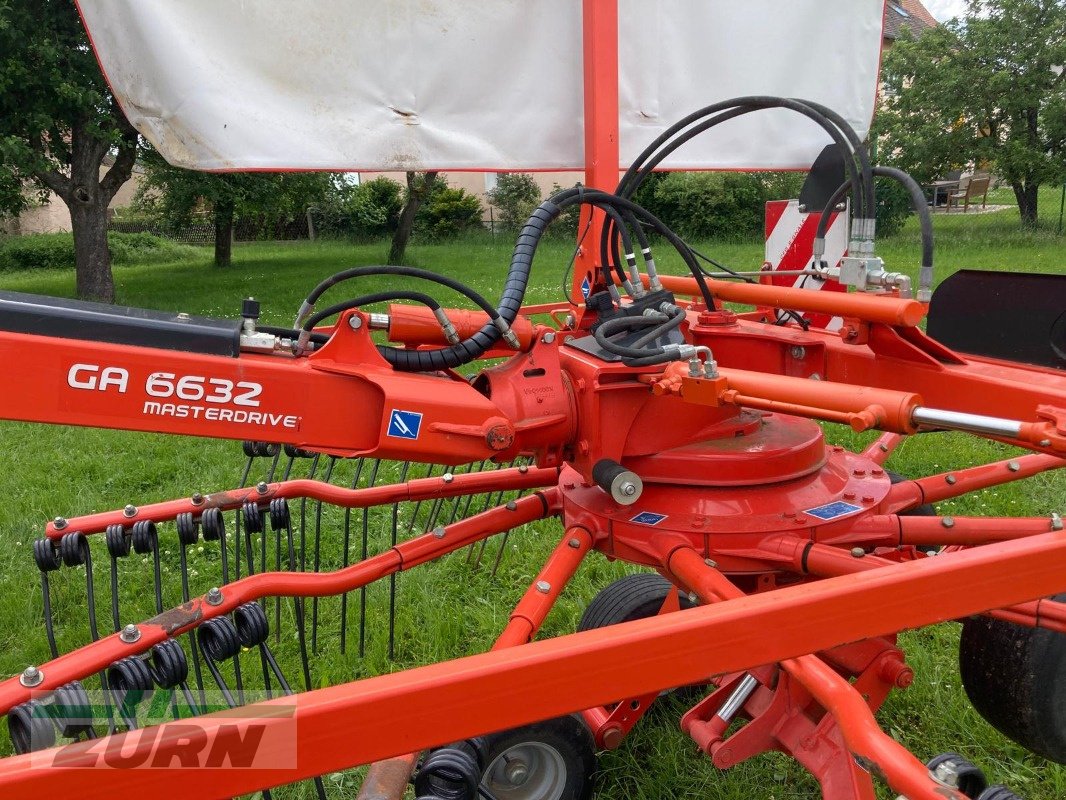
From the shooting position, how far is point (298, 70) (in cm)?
233

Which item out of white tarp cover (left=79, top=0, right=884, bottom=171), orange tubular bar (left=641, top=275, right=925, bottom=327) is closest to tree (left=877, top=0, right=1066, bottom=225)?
white tarp cover (left=79, top=0, right=884, bottom=171)

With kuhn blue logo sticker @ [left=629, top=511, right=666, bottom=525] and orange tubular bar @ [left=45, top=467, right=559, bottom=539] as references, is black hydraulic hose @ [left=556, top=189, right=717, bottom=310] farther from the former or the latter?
orange tubular bar @ [left=45, top=467, right=559, bottom=539]

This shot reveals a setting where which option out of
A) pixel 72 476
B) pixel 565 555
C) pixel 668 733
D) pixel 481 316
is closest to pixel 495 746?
pixel 565 555

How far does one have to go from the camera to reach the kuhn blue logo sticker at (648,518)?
2.29 metres

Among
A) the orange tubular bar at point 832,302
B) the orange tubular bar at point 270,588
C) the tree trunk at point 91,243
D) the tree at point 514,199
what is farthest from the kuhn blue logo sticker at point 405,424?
the tree at point 514,199

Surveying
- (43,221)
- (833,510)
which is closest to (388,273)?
(833,510)

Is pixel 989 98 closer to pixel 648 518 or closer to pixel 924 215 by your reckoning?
pixel 924 215

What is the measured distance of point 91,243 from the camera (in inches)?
475

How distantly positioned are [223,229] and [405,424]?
1768 cm

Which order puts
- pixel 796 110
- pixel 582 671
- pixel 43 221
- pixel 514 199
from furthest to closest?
1. pixel 43 221
2. pixel 514 199
3. pixel 796 110
4. pixel 582 671

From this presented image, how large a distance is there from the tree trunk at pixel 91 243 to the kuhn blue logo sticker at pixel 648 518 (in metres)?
11.5

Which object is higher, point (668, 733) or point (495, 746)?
point (495, 746)

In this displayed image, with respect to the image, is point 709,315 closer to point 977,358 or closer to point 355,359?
point 977,358

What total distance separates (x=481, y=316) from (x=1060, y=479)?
13.0 ft
